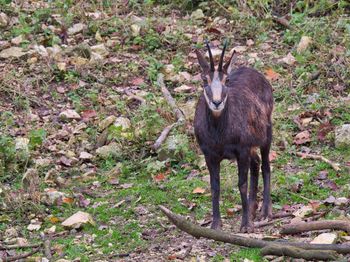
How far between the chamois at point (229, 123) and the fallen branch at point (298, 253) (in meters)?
1.01

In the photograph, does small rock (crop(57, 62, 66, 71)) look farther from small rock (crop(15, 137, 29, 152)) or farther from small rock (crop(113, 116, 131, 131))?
small rock (crop(15, 137, 29, 152))

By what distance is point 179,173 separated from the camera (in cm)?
986

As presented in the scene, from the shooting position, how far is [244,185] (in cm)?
781

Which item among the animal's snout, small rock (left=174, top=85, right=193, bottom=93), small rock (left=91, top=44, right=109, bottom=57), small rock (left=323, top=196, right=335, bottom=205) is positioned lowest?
small rock (left=323, top=196, right=335, bottom=205)

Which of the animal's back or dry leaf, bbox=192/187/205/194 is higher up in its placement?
the animal's back

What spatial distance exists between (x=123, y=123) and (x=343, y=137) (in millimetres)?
2876

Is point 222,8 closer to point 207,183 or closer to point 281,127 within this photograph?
point 281,127

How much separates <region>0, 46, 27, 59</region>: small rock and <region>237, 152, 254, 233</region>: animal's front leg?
19.6 ft

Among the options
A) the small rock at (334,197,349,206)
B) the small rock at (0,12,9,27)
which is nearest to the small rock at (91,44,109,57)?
the small rock at (0,12,9,27)

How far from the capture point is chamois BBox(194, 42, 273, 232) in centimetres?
746

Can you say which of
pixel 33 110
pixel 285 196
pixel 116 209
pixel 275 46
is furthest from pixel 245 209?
pixel 275 46

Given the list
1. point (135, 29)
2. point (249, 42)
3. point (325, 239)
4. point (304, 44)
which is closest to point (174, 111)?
point (304, 44)

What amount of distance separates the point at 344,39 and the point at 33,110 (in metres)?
4.63

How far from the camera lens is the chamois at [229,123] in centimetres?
746
